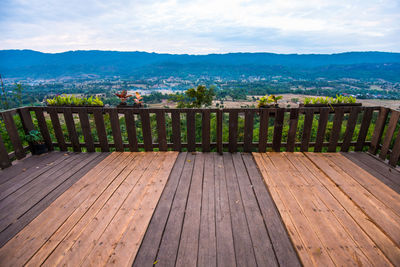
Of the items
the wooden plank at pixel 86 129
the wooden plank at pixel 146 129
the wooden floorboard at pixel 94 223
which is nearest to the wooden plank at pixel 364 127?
the wooden floorboard at pixel 94 223

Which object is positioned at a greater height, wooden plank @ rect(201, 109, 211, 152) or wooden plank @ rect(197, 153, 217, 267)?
wooden plank @ rect(201, 109, 211, 152)

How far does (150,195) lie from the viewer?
227 cm

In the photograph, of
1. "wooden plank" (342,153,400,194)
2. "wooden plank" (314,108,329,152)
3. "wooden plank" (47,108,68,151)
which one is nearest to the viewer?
"wooden plank" (342,153,400,194)

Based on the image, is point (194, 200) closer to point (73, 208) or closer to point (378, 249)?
point (73, 208)

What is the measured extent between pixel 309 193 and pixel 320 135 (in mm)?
1597

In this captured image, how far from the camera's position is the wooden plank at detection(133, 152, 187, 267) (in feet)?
4.76

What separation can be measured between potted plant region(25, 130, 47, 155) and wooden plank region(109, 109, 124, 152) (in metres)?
1.39

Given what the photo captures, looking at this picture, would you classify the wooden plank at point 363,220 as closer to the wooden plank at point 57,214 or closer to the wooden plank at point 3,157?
the wooden plank at point 57,214

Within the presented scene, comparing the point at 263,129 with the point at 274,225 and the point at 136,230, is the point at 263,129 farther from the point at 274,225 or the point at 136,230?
the point at 136,230

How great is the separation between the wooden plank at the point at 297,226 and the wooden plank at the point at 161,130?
1.91 m

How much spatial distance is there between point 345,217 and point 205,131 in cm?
233

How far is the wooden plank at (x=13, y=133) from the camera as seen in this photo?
10.1 feet

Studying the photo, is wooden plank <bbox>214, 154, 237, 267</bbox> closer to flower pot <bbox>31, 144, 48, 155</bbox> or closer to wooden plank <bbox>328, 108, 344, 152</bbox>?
wooden plank <bbox>328, 108, 344, 152</bbox>

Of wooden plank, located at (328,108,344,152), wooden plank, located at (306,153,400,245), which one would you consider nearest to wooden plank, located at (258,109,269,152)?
wooden plank, located at (306,153,400,245)
